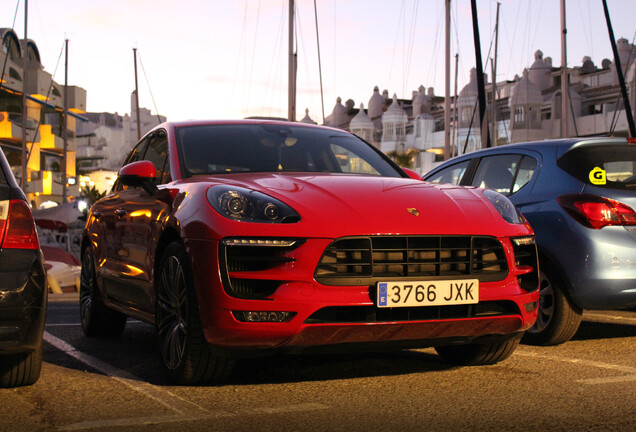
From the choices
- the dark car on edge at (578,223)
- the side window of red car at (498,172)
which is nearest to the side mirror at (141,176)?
the dark car on edge at (578,223)

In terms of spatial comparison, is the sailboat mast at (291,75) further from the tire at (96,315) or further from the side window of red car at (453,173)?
the tire at (96,315)

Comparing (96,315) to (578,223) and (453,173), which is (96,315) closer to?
(453,173)

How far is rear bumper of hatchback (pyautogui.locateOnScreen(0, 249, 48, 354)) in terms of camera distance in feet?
13.8

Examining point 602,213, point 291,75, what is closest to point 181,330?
point 602,213

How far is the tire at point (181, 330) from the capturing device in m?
4.50

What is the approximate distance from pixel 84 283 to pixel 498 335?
12.8 feet

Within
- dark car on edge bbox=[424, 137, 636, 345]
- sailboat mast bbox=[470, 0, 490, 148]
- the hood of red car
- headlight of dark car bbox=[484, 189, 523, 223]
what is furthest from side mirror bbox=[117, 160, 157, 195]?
sailboat mast bbox=[470, 0, 490, 148]

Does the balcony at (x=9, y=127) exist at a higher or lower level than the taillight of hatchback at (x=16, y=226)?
higher

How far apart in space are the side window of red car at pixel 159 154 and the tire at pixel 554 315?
2.65 meters

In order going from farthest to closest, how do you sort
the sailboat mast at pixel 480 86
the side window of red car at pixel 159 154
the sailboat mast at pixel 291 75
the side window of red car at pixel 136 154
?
the sailboat mast at pixel 291 75 < the sailboat mast at pixel 480 86 < the side window of red car at pixel 136 154 < the side window of red car at pixel 159 154

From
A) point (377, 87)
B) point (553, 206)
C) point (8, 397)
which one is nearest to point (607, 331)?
point (553, 206)

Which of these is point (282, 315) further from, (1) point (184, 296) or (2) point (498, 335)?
(2) point (498, 335)

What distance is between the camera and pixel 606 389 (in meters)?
4.56

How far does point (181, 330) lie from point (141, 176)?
3.67ft
